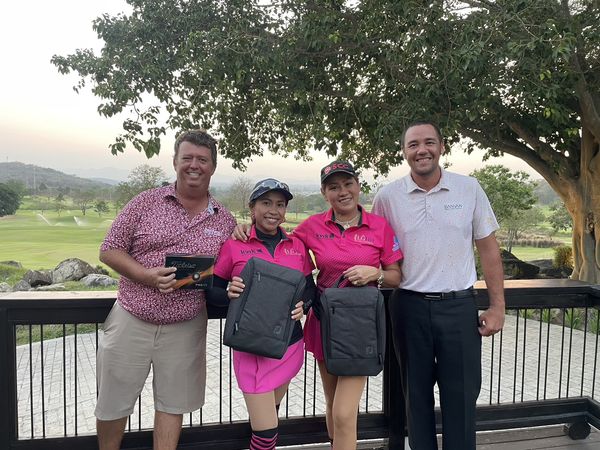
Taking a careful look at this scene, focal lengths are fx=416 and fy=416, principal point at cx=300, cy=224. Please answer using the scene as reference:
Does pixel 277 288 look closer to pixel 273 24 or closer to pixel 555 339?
pixel 273 24

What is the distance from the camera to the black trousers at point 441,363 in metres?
2.24

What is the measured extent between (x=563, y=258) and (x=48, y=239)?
823 inches

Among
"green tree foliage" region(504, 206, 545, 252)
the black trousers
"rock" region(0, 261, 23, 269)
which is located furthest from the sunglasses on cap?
"green tree foliage" region(504, 206, 545, 252)

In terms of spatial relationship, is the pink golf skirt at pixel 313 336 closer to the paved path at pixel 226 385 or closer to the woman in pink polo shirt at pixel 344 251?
the woman in pink polo shirt at pixel 344 251

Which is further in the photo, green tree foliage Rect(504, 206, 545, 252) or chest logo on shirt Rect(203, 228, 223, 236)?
green tree foliage Rect(504, 206, 545, 252)

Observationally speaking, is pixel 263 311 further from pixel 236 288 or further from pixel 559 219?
pixel 559 219

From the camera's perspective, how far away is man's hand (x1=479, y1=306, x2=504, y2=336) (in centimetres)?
231

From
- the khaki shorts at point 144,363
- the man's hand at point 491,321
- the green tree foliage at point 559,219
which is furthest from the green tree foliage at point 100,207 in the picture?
the green tree foliage at point 559,219

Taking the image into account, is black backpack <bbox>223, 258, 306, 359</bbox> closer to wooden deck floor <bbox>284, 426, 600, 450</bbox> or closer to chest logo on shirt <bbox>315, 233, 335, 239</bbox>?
chest logo on shirt <bbox>315, 233, 335, 239</bbox>

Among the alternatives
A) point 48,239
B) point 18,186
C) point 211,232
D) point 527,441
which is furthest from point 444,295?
point 48,239

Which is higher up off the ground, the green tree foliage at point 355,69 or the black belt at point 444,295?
the green tree foliage at point 355,69

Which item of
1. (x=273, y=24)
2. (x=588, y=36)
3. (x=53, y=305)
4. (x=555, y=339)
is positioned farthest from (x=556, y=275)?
(x=53, y=305)

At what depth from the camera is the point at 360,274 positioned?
2041 millimetres

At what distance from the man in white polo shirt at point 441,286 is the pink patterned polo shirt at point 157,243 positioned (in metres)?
1.08
